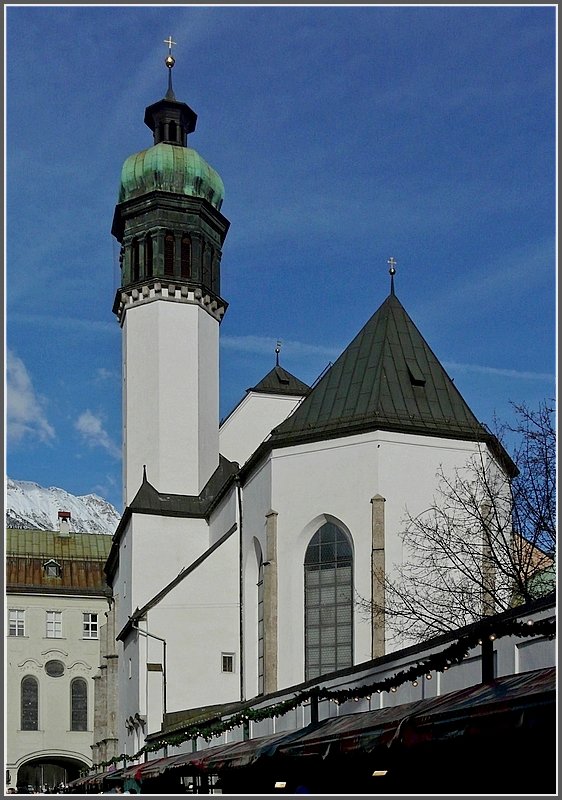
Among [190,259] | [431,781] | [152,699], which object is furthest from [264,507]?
[431,781]

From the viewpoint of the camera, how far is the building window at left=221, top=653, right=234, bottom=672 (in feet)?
124

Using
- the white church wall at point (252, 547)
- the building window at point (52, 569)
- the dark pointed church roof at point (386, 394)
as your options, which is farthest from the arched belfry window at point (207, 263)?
the building window at point (52, 569)

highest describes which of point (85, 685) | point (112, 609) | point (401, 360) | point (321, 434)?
point (401, 360)

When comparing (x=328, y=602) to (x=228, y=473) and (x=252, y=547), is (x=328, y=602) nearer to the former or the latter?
(x=252, y=547)

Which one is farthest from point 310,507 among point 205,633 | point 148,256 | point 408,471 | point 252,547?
point 148,256

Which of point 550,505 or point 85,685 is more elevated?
point 550,505

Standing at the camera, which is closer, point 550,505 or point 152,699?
point 550,505

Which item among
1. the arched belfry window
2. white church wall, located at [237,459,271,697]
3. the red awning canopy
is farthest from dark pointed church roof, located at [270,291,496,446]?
the red awning canopy

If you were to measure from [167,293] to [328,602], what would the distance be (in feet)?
57.5

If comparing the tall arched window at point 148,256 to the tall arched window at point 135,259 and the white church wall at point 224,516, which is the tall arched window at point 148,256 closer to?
the tall arched window at point 135,259

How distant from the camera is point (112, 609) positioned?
51625 mm

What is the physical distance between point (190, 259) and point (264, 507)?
14736 millimetres

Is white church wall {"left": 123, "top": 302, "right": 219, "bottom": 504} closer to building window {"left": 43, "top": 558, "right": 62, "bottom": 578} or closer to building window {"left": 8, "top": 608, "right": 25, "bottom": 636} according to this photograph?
building window {"left": 8, "top": 608, "right": 25, "bottom": 636}

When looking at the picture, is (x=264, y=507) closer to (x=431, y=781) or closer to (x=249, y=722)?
(x=249, y=722)
